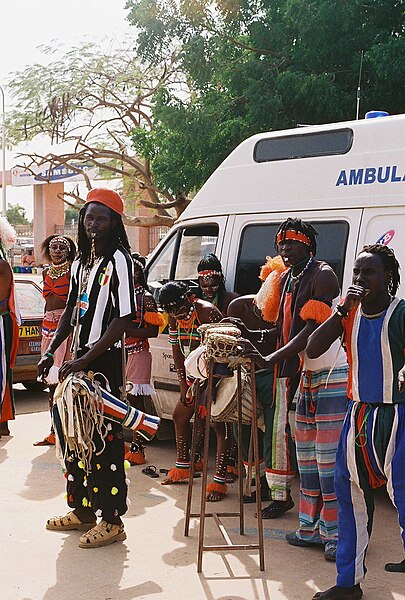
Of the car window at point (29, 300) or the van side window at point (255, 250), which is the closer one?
the van side window at point (255, 250)

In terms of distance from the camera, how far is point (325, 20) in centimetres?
1234

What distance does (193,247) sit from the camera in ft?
23.2

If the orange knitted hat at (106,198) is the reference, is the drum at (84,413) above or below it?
below

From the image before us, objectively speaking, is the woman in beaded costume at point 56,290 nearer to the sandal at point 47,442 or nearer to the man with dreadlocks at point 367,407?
the sandal at point 47,442

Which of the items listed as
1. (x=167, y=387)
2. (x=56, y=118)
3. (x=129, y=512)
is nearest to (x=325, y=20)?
(x=167, y=387)

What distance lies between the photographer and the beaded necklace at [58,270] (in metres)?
7.56

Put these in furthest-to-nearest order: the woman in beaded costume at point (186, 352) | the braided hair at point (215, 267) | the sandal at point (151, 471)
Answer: the sandal at point (151, 471), the braided hair at point (215, 267), the woman in beaded costume at point (186, 352)

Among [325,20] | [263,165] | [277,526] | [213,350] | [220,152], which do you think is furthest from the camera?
[220,152]

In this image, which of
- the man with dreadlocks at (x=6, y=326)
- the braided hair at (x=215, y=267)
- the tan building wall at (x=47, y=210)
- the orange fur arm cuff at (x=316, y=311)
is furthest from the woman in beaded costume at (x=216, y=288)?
the tan building wall at (x=47, y=210)

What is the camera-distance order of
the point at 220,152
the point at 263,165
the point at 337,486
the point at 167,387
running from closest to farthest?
the point at 337,486 < the point at 263,165 < the point at 167,387 < the point at 220,152

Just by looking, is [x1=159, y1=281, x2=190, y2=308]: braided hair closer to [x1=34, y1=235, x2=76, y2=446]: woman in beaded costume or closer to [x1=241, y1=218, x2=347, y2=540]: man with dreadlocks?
[x1=241, y1=218, x2=347, y2=540]: man with dreadlocks

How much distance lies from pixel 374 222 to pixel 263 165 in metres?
1.26

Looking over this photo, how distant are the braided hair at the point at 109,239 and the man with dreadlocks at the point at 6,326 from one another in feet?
5.48

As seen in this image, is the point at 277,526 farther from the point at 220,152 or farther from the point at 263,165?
the point at 220,152
